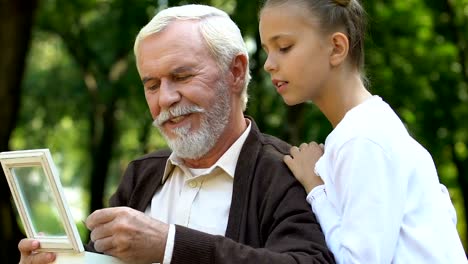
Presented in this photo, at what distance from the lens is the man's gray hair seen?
3.32 metres

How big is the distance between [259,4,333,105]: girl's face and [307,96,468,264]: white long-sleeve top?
168mm

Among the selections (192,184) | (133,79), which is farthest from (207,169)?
(133,79)

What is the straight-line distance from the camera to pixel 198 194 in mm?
3361

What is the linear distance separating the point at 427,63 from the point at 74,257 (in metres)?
11.1

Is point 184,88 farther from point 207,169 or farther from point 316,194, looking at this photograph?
point 316,194

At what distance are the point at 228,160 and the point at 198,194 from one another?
17 centimetres

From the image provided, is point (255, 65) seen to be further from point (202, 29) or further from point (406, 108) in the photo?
point (202, 29)

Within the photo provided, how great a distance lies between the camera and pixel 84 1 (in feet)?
51.0

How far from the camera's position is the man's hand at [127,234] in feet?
9.09

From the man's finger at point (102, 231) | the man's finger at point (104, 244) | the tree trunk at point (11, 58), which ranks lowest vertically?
the tree trunk at point (11, 58)

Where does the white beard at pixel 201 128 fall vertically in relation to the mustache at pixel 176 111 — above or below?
below

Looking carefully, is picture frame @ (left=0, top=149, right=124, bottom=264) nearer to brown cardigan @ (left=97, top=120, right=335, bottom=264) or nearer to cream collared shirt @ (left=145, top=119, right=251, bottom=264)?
brown cardigan @ (left=97, top=120, right=335, bottom=264)

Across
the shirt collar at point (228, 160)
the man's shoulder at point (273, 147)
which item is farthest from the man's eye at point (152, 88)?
the man's shoulder at point (273, 147)

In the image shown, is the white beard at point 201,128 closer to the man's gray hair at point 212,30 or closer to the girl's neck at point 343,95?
the man's gray hair at point 212,30
